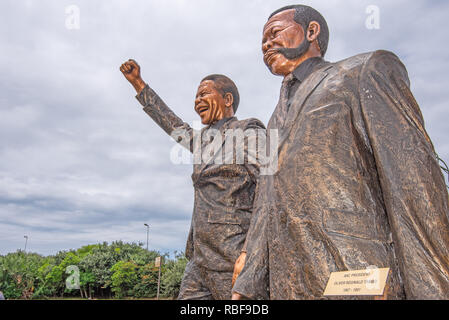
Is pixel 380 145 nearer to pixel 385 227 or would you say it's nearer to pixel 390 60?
pixel 385 227

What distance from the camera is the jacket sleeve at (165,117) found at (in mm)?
4617

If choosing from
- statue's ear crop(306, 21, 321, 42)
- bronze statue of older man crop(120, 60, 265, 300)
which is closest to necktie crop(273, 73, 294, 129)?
statue's ear crop(306, 21, 321, 42)

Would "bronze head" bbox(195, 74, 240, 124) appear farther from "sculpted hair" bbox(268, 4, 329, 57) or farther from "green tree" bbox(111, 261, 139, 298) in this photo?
"green tree" bbox(111, 261, 139, 298)

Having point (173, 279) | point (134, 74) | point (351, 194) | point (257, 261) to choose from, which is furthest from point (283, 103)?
point (173, 279)

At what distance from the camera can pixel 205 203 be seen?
390 cm

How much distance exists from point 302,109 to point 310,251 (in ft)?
2.32

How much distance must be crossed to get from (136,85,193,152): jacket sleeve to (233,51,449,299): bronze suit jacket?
2579 mm

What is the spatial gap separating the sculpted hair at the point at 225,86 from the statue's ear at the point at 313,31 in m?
2.06

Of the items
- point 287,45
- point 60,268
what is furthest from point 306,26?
point 60,268

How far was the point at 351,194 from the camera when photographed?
5.77 feet

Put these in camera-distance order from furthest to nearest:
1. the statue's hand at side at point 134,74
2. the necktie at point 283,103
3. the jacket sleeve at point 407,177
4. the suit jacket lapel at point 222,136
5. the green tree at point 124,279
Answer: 1. the green tree at point 124,279
2. the statue's hand at side at point 134,74
3. the suit jacket lapel at point 222,136
4. the necktie at point 283,103
5. the jacket sleeve at point 407,177

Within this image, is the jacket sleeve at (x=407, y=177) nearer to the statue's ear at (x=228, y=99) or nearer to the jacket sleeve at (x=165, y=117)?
the statue's ear at (x=228, y=99)

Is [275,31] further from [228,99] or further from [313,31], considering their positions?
[228,99]

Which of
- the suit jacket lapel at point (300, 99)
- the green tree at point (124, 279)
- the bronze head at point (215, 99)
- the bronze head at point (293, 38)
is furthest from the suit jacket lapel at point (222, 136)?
the green tree at point (124, 279)
